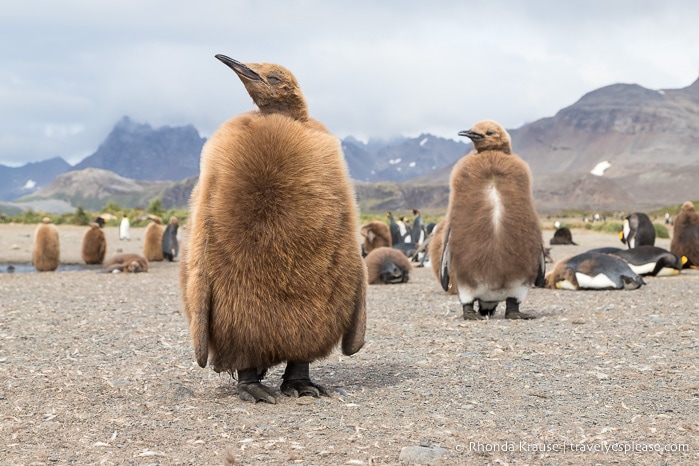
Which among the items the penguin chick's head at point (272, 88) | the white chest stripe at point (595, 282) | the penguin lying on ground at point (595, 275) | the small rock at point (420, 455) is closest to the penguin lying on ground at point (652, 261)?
the penguin lying on ground at point (595, 275)

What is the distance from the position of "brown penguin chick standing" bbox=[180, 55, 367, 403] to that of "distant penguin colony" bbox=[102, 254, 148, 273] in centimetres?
1168

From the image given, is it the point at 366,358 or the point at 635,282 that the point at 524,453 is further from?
the point at 635,282

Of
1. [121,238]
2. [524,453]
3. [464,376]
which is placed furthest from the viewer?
[121,238]

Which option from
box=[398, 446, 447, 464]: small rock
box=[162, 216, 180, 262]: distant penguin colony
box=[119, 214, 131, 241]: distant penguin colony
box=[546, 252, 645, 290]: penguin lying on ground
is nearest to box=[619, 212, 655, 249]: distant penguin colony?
box=[546, 252, 645, 290]: penguin lying on ground

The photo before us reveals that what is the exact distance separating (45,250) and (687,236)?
12.1m

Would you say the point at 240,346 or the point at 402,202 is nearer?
the point at 240,346

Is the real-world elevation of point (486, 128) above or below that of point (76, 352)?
above

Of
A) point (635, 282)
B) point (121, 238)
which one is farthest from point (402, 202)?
point (635, 282)

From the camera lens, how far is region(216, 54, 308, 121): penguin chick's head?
4.00 m

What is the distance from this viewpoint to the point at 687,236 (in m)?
13.4

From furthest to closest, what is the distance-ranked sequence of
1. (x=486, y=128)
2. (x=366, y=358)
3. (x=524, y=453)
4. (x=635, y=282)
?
(x=635, y=282) → (x=486, y=128) → (x=366, y=358) → (x=524, y=453)

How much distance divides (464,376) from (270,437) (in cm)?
163

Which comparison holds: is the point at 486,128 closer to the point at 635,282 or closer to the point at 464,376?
the point at 464,376

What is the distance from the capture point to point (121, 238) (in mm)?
26984
